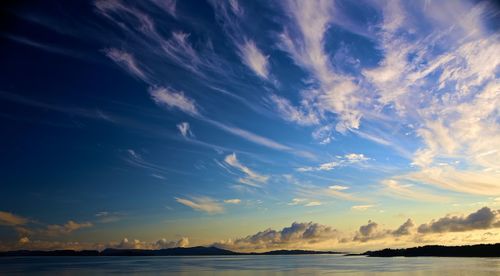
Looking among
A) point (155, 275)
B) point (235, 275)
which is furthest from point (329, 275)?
point (155, 275)

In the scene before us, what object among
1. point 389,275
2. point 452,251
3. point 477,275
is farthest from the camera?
point 452,251

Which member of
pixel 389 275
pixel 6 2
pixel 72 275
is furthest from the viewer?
pixel 72 275

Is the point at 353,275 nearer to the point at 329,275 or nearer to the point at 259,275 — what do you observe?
the point at 329,275

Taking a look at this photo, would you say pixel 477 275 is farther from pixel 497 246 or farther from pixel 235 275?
pixel 497 246

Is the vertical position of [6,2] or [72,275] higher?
[6,2]

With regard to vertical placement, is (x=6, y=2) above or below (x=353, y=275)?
above

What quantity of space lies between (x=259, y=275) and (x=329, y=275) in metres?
14.9

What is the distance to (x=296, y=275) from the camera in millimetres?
81438

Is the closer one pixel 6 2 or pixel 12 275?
pixel 6 2

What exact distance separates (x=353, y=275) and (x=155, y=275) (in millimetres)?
42280

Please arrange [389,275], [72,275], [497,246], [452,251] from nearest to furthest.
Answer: [389,275]
[72,275]
[497,246]
[452,251]

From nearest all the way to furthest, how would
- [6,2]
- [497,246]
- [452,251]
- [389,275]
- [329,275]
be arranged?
1. [6,2]
2. [389,275]
3. [329,275]
4. [497,246]
5. [452,251]

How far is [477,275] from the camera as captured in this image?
64125 mm

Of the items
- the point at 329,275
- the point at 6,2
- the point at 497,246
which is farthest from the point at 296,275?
the point at 497,246
